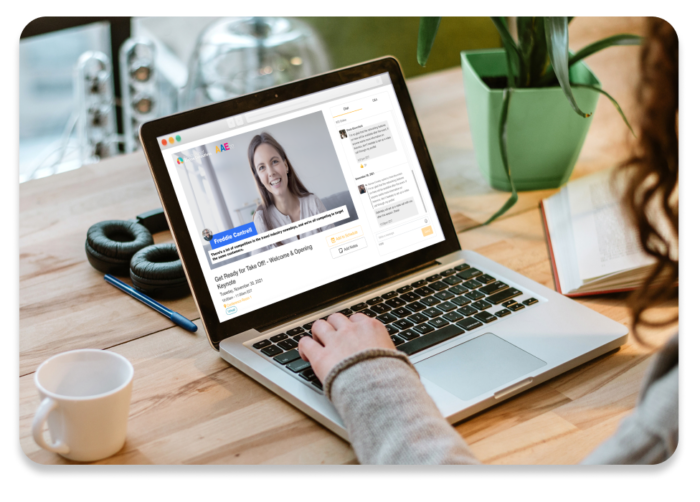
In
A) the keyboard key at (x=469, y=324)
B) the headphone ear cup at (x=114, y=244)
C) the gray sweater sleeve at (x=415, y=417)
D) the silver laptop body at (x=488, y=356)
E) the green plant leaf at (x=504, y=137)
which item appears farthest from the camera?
the green plant leaf at (x=504, y=137)

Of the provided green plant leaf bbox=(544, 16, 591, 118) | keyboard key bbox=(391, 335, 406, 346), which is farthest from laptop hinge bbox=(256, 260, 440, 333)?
green plant leaf bbox=(544, 16, 591, 118)

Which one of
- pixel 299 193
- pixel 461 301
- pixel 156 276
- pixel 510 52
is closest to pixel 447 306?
pixel 461 301

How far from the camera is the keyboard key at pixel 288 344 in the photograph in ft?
2.30

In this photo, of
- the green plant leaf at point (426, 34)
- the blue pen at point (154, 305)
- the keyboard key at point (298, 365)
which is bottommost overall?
the keyboard key at point (298, 365)

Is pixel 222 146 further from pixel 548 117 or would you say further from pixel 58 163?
pixel 58 163

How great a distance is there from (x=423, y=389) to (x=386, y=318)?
0.16m

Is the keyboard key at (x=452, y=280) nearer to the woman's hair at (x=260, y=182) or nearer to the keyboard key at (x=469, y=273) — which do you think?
the keyboard key at (x=469, y=273)

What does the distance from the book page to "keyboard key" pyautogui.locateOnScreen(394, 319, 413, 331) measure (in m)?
0.26

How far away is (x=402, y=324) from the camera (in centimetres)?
73

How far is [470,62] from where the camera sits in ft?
3.80

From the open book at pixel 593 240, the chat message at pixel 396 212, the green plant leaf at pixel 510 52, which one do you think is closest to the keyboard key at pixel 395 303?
the chat message at pixel 396 212

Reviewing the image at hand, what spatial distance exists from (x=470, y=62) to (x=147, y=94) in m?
1.04

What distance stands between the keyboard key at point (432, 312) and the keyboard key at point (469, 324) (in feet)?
0.10

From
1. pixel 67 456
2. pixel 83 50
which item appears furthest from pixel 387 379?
pixel 83 50
